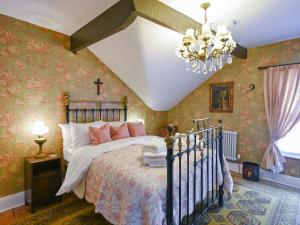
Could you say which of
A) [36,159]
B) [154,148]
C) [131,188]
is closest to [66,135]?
[36,159]

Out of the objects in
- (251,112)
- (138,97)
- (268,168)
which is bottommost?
(268,168)

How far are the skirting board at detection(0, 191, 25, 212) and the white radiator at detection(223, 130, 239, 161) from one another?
362 cm

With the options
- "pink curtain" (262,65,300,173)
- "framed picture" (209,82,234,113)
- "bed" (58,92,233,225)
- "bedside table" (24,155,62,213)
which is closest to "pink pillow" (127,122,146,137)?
"bed" (58,92,233,225)

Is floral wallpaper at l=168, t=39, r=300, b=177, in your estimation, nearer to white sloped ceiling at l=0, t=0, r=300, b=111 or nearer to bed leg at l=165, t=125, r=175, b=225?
white sloped ceiling at l=0, t=0, r=300, b=111

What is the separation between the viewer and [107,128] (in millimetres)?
2977

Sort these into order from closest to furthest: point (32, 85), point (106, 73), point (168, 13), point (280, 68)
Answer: point (168, 13) < point (32, 85) < point (280, 68) < point (106, 73)

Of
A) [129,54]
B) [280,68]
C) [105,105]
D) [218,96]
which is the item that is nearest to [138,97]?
[105,105]

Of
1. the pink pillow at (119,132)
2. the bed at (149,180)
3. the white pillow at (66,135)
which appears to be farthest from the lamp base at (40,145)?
the pink pillow at (119,132)

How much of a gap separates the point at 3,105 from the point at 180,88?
3.17 meters

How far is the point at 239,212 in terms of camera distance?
230 cm

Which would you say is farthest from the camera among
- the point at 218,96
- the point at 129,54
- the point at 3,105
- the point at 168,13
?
the point at 218,96

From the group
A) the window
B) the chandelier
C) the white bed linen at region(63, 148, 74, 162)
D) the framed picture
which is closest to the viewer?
the chandelier

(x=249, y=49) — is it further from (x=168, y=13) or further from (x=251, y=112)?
(x=168, y=13)

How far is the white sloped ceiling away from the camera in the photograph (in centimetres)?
209
